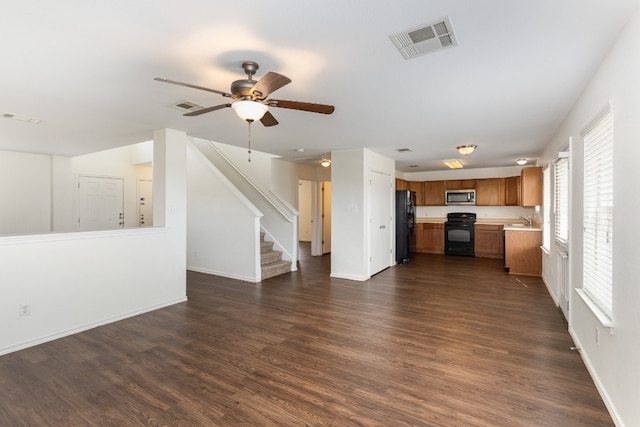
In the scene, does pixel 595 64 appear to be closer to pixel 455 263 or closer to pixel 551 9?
pixel 551 9

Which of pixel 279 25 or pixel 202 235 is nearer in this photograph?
pixel 279 25

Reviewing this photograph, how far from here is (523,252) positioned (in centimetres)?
595

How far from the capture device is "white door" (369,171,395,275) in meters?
5.89

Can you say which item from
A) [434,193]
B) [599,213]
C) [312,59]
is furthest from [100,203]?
[599,213]

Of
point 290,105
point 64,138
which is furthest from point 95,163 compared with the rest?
point 290,105

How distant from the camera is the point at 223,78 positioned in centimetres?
250

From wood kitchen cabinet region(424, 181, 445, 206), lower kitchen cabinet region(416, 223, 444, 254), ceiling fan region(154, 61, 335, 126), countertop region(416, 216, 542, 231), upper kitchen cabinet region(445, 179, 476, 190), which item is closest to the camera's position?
ceiling fan region(154, 61, 335, 126)

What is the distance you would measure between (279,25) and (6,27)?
159cm

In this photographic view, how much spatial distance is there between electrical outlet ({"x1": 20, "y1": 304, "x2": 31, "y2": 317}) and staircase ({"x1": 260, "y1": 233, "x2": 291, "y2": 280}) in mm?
3170

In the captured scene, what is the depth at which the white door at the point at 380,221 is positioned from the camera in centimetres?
589

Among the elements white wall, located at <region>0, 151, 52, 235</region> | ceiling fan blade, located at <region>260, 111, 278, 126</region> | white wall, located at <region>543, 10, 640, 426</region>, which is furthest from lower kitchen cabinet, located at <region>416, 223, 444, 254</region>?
white wall, located at <region>0, 151, 52, 235</region>

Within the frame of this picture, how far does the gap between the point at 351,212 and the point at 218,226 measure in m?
2.51

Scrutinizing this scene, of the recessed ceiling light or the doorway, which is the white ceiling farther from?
the doorway

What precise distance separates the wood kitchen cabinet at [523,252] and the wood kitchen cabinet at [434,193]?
2.86 m
